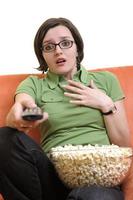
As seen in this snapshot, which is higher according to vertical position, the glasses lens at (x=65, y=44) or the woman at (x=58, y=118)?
the glasses lens at (x=65, y=44)

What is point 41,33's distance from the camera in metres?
1.47

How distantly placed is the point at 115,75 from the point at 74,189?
0.60 meters

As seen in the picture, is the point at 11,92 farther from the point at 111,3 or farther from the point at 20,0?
the point at 111,3

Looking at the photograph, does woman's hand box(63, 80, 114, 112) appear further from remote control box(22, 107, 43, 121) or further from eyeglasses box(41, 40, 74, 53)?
remote control box(22, 107, 43, 121)

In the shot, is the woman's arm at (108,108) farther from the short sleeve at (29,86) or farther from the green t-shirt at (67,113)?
the short sleeve at (29,86)

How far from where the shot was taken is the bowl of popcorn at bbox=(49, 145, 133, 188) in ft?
3.46

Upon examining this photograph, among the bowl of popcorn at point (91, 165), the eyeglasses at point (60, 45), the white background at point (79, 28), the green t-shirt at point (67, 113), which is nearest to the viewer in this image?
the bowl of popcorn at point (91, 165)

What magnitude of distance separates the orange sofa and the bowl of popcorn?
15.3 inches

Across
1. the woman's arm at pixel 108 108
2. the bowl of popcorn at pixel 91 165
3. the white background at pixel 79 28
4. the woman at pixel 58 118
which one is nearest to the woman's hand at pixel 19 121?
the woman at pixel 58 118

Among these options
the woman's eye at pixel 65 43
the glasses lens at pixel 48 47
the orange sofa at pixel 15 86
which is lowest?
the orange sofa at pixel 15 86

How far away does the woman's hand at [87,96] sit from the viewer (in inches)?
52.3

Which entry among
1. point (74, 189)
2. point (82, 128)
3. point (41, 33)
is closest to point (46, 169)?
point (74, 189)

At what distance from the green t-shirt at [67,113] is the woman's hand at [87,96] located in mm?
25

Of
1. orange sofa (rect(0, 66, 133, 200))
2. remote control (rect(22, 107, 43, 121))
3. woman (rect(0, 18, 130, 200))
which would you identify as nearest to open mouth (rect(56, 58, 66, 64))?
woman (rect(0, 18, 130, 200))
